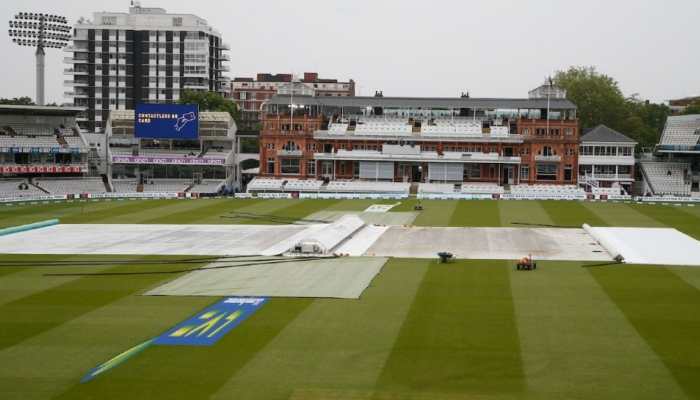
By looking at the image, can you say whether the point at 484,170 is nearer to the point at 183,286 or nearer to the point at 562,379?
the point at 183,286

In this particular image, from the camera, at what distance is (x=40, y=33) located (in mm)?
89438

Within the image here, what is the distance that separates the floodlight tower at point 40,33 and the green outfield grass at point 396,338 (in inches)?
2349

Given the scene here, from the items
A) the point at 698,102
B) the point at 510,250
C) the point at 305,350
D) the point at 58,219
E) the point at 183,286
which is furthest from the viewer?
the point at 698,102

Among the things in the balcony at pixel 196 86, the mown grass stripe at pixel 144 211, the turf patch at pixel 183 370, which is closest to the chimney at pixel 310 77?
the balcony at pixel 196 86

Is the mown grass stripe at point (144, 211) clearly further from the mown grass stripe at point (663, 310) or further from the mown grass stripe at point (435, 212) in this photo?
the mown grass stripe at point (663, 310)

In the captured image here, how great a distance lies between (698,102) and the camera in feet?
383

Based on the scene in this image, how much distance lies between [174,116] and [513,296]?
64085mm

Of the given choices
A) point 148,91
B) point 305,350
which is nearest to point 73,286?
point 305,350

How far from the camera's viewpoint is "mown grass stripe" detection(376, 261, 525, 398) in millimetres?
19156

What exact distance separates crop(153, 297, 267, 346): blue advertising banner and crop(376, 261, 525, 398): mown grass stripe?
505 centimetres

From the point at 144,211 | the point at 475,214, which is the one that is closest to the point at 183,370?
the point at 475,214

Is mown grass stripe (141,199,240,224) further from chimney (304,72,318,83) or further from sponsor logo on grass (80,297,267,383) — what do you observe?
chimney (304,72,318,83)

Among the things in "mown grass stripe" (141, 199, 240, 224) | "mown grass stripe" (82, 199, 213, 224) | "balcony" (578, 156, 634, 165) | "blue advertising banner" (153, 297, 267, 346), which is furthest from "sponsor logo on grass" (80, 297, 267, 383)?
"balcony" (578, 156, 634, 165)

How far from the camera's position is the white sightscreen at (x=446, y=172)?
87812mm
